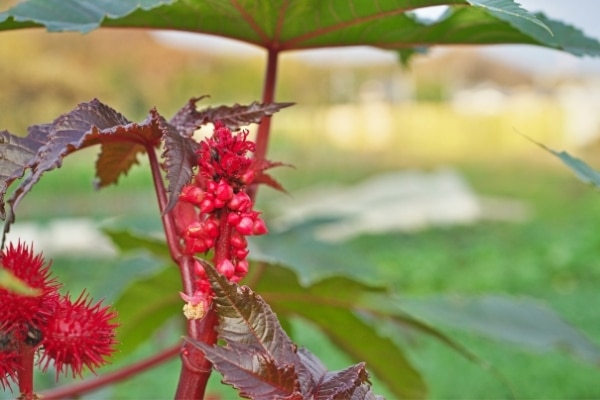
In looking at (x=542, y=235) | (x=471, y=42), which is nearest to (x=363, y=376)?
(x=471, y=42)

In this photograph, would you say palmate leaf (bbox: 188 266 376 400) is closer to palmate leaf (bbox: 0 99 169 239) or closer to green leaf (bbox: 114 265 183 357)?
palmate leaf (bbox: 0 99 169 239)

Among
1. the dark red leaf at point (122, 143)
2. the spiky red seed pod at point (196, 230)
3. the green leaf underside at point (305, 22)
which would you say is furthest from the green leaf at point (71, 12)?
the spiky red seed pod at point (196, 230)

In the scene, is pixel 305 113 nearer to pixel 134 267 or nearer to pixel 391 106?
pixel 391 106

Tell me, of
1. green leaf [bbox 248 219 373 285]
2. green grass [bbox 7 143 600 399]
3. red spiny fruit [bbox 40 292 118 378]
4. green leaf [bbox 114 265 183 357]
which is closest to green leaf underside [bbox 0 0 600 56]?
red spiny fruit [bbox 40 292 118 378]

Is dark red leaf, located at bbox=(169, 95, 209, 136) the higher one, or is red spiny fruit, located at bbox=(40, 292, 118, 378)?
dark red leaf, located at bbox=(169, 95, 209, 136)

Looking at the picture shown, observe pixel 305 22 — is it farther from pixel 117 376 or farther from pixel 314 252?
pixel 314 252

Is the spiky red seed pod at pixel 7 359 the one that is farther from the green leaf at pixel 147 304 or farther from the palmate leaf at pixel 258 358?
the green leaf at pixel 147 304

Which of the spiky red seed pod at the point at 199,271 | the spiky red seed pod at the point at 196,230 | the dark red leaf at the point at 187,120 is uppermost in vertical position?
the dark red leaf at the point at 187,120
